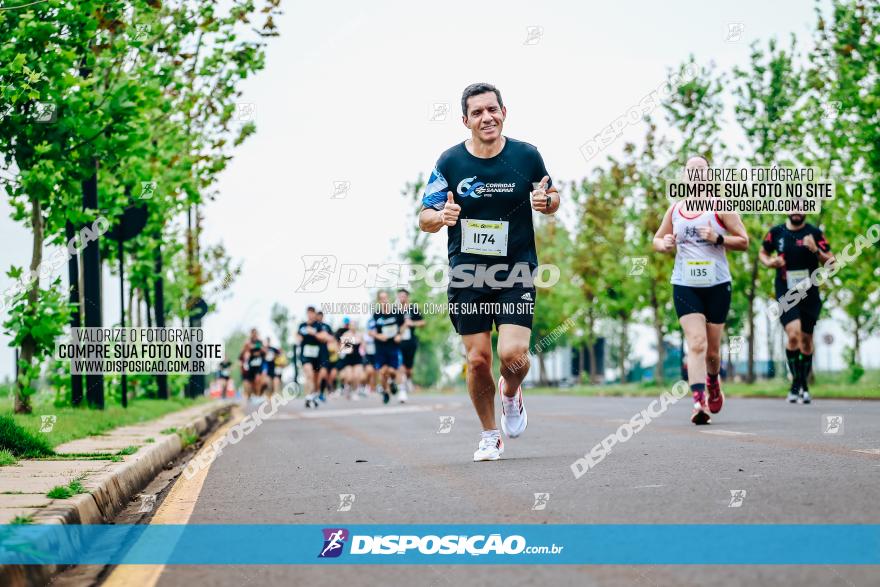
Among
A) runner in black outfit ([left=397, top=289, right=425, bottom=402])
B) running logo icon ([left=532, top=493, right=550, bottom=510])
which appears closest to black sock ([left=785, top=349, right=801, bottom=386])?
runner in black outfit ([left=397, top=289, right=425, bottom=402])

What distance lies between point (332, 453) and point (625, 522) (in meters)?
5.34

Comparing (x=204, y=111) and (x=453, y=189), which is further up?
(x=204, y=111)

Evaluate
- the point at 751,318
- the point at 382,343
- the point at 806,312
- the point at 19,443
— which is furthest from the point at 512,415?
the point at 751,318

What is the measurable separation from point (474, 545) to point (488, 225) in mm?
3821

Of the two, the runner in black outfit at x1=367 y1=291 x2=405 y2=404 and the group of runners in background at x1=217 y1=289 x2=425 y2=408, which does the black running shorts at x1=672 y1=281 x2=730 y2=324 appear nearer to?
the group of runners in background at x1=217 y1=289 x2=425 y2=408

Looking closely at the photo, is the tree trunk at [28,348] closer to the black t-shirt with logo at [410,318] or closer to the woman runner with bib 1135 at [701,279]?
the woman runner with bib 1135 at [701,279]

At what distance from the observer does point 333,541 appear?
5.20m

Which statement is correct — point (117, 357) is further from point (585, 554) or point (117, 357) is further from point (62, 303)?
point (585, 554)

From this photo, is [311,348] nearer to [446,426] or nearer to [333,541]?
[446,426]

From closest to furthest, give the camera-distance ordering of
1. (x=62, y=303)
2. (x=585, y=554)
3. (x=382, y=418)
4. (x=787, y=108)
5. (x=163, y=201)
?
(x=585, y=554), (x=62, y=303), (x=382, y=418), (x=163, y=201), (x=787, y=108)

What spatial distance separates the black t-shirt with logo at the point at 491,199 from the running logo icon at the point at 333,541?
332 centimetres

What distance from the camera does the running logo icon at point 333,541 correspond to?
497 cm

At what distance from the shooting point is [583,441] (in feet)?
Result: 33.8

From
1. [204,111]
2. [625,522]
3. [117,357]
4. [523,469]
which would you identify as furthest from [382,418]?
[625,522]
